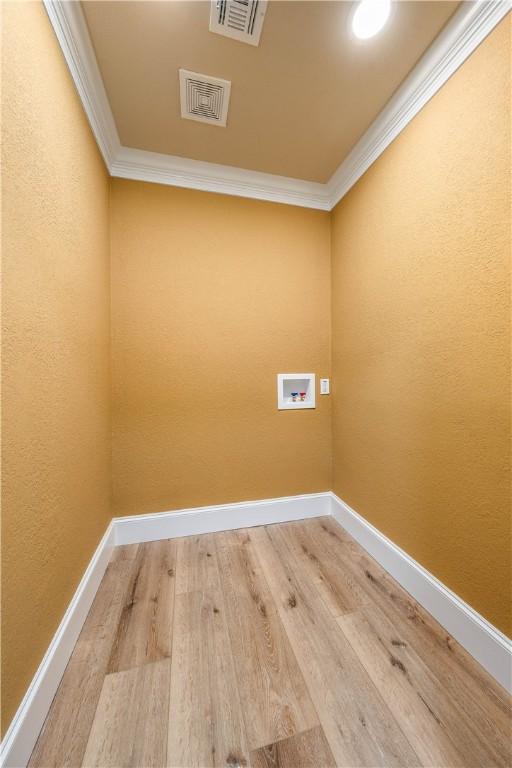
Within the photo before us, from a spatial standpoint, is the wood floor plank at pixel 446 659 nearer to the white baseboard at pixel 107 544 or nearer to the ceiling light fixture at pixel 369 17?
the white baseboard at pixel 107 544

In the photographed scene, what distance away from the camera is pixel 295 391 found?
2.13 m

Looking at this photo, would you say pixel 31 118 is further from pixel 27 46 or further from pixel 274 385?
pixel 274 385

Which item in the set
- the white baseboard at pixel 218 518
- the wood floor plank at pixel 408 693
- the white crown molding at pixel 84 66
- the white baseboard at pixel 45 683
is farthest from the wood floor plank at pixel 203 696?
the white crown molding at pixel 84 66

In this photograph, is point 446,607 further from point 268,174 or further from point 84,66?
point 84,66

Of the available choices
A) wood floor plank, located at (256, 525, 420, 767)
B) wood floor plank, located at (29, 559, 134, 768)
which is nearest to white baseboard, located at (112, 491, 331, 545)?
wood floor plank, located at (29, 559, 134, 768)

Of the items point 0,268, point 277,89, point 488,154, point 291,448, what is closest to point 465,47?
point 488,154

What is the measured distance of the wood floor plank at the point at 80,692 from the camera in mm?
788

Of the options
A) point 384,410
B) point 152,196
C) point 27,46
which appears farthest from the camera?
point 152,196

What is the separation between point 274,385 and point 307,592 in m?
1.24

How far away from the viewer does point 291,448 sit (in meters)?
2.07

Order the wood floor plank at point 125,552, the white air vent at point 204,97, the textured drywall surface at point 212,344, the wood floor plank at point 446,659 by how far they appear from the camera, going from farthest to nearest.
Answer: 1. the textured drywall surface at point 212,344
2. the wood floor plank at point 125,552
3. the white air vent at point 204,97
4. the wood floor plank at point 446,659

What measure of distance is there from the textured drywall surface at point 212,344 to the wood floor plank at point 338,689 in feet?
2.55

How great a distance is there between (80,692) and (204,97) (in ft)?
8.46

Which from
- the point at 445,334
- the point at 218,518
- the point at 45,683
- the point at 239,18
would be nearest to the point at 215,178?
the point at 239,18
